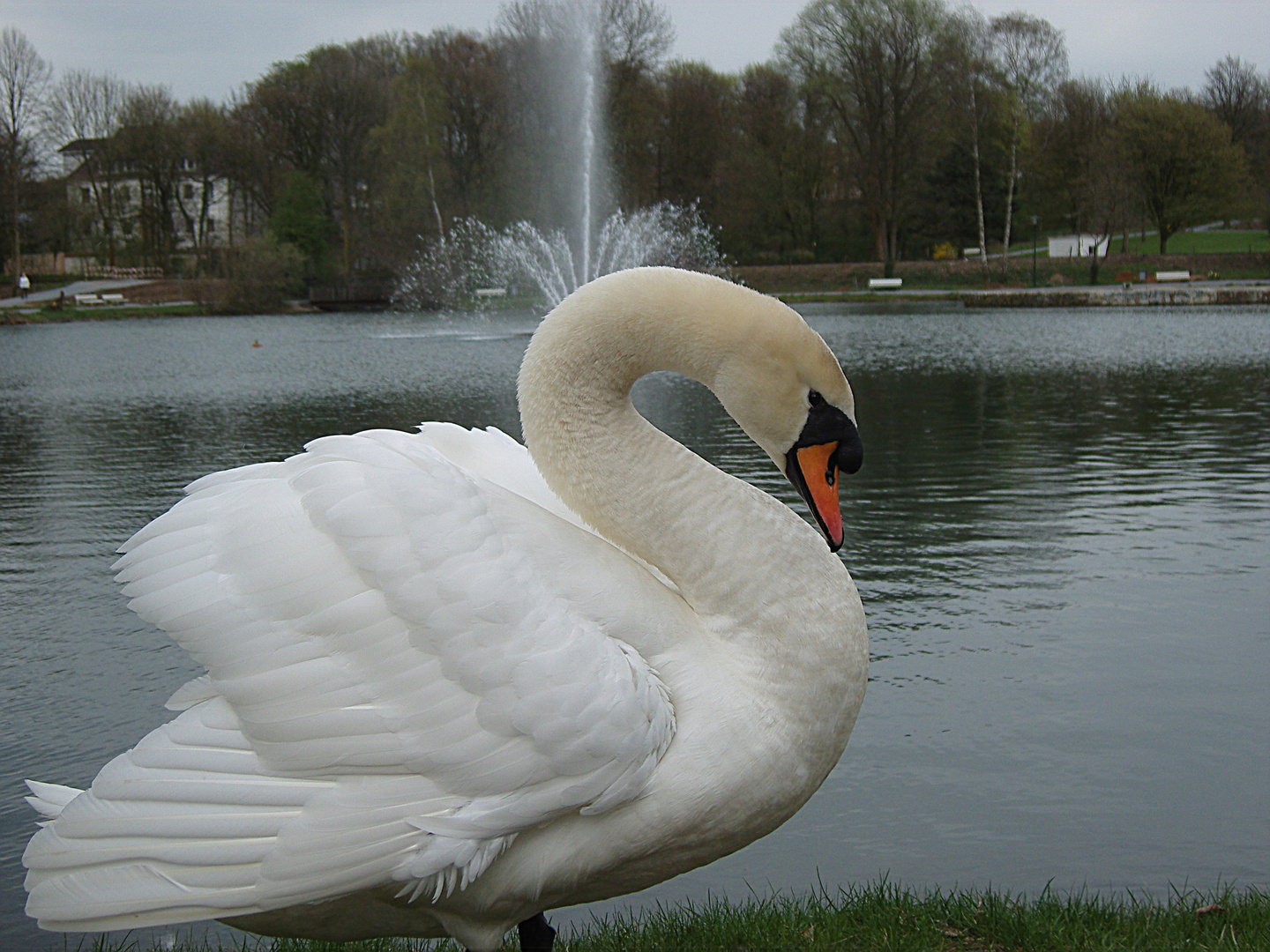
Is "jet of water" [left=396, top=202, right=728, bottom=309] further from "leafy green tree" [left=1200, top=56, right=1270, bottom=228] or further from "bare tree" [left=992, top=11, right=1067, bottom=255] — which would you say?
"leafy green tree" [left=1200, top=56, right=1270, bottom=228]

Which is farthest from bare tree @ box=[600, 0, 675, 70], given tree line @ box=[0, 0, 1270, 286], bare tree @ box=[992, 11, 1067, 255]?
bare tree @ box=[992, 11, 1067, 255]

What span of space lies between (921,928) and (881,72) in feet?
192

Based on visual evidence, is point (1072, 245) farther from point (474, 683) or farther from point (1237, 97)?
point (474, 683)

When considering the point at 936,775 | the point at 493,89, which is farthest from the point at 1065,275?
the point at 936,775

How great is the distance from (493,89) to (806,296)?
1844cm

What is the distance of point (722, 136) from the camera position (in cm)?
6056

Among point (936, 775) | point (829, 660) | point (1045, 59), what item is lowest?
point (936, 775)

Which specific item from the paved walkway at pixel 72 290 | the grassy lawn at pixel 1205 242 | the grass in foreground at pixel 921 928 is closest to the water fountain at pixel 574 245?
the paved walkway at pixel 72 290

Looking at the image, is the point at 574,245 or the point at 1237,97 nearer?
the point at 574,245

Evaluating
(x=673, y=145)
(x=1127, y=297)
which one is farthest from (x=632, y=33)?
(x=1127, y=297)

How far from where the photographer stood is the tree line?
55594 millimetres

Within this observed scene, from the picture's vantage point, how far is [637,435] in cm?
294

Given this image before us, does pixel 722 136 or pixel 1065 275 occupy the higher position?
pixel 722 136

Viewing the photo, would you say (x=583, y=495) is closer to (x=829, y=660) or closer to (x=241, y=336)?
(x=829, y=660)
